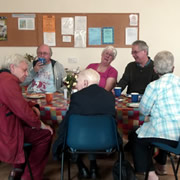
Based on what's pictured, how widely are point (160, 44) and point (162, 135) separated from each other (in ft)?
9.17

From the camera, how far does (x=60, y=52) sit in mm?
4254

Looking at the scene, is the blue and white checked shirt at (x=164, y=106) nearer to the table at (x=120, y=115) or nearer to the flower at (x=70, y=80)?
the table at (x=120, y=115)

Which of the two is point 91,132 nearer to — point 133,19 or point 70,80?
point 70,80

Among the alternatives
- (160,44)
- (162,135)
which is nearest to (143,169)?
(162,135)

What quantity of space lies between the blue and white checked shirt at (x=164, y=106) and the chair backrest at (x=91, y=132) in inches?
12.4

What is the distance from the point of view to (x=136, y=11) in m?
4.06

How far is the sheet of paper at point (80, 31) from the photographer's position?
4113 mm

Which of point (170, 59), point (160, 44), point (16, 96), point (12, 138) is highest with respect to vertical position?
point (160, 44)

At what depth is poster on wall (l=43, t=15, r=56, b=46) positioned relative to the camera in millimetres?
4145

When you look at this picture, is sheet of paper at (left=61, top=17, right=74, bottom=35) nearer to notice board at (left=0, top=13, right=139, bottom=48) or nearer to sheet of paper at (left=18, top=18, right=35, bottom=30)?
notice board at (left=0, top=13, right=139, bottom=48)

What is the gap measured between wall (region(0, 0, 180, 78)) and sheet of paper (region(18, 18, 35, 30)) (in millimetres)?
155

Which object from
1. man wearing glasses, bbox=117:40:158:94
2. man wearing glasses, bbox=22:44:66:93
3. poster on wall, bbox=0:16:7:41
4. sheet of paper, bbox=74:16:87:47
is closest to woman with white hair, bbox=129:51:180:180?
man wearing glasses, bbox=117:40:158:94

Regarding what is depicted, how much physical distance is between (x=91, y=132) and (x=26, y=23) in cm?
317

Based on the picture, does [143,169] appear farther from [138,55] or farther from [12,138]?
[138,55]
